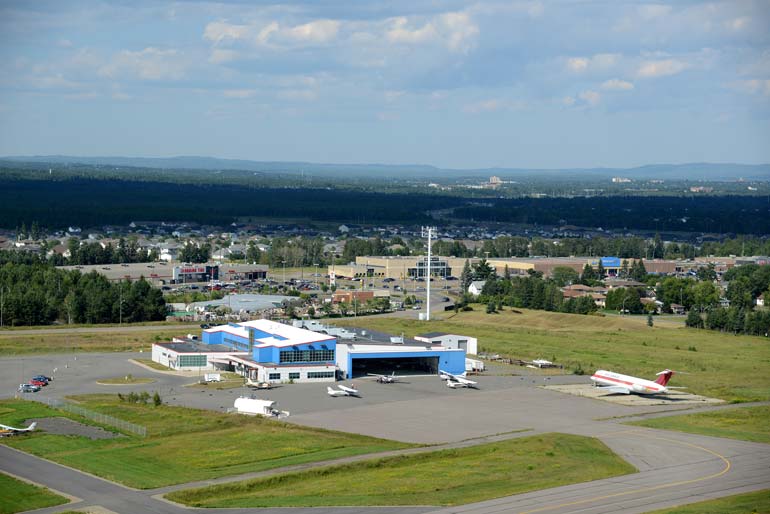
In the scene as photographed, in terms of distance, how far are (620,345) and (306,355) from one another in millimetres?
26295

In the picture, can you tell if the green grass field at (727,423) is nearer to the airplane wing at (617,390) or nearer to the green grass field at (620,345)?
the green grass field at (620,345)

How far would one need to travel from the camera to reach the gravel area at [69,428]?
45.2 metres

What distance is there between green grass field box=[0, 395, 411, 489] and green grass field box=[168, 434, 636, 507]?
6.93 feet

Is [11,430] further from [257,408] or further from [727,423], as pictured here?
[727,423]

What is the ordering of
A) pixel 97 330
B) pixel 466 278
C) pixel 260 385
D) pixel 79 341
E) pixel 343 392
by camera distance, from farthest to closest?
1. pixel 466 278
2. pixel 97 330
3. pixel 79 341
4. pixel 260 385
5. pixel 343 392

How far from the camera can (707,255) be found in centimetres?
15450

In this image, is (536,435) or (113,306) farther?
(113,306)

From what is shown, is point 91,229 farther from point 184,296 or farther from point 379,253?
point 184,296

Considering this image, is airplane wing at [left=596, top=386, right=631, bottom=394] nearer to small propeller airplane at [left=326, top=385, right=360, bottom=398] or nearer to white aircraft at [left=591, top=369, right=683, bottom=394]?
white aircraft at [left=591, top=369, right=683, bottom=394]

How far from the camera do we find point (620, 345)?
77.5 meters

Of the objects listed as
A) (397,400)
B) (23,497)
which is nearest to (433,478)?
(23,497)

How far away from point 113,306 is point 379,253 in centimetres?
6552

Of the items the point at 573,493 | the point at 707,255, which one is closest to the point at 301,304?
the point at 573,493

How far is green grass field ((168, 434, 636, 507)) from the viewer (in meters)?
35.4
